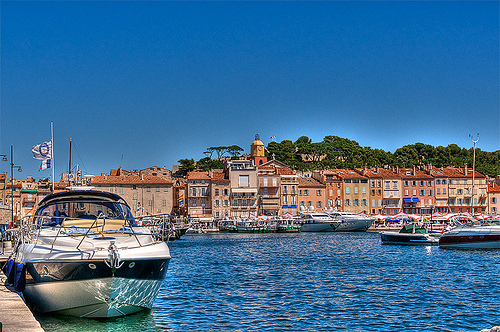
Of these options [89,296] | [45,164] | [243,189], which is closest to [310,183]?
[243,189]

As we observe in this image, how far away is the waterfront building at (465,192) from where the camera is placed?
119188 millimetres

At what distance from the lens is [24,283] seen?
16.7 metres

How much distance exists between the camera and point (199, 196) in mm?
110688

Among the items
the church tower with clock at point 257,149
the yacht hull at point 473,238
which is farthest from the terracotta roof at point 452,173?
the yacht hull at point 473,238

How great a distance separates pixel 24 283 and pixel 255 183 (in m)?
95.6

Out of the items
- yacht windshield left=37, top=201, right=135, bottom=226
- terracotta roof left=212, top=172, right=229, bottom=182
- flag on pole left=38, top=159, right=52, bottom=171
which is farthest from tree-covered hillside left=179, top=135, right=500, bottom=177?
yacht windshield left=37, top=201, right=135, bottom=226

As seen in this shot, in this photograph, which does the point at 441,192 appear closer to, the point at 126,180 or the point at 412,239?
the point at 126,180

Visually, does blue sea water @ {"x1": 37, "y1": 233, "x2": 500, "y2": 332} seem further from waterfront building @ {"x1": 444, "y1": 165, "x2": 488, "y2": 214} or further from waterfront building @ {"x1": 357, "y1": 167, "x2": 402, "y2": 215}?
waterfront building @ {"x1": 444, "y1": 165, "x2": 488, "y2": 214}

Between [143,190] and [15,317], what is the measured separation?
96202 mm

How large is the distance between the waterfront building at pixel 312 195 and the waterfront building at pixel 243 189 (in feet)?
31.5

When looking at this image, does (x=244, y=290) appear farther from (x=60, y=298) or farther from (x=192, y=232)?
(x=192, y=232)

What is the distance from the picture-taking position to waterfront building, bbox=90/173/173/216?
348 feet

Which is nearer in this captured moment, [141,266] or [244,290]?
[141,266]

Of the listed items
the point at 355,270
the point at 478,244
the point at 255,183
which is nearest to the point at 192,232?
the point at 255,183
